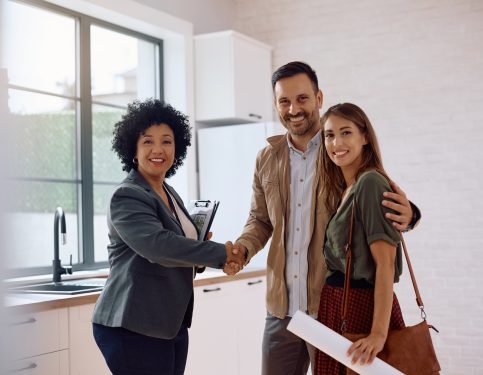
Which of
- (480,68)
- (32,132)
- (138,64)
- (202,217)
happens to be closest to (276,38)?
(138,64)

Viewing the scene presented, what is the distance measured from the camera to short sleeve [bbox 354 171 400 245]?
63.8 inches

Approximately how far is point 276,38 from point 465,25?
144 cm

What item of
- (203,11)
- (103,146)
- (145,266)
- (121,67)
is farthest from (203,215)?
(203,11)

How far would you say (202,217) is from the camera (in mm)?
2229

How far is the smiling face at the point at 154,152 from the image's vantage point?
6.59ft

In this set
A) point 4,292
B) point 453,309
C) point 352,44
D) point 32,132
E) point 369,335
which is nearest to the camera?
point 4,292

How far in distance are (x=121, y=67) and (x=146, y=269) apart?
8.57ft

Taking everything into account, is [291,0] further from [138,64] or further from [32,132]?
[32,132]

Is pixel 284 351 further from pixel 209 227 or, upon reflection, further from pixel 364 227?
pixel 364 227

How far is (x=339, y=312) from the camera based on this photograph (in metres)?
1.72

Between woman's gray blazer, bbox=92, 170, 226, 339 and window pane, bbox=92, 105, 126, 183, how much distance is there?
2.05m

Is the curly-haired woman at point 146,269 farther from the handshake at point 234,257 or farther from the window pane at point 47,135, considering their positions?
the window pane at point 47,135

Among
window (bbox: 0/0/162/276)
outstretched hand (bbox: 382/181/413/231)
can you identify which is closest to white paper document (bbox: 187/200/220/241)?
outstretched hand (bbox: 382/181/413/231)

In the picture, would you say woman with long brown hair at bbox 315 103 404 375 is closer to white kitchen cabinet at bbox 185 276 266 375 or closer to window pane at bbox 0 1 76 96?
white kitchen cabinet at bbox 185 276 266 375
